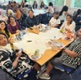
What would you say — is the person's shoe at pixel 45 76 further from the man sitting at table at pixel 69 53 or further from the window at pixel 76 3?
the window at pixel 76 3

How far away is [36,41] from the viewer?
239 cm

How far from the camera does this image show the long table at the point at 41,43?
6.35 ft

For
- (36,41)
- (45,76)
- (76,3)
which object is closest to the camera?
(45,76)

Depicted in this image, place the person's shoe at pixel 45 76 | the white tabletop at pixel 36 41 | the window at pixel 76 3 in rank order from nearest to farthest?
the white tabletop at pixel 36 41
the person's shoe at pixel 45 76
the window at pixel 76 3

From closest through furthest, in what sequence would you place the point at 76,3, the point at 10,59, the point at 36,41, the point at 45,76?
the point at 10,59 → the point at 45,76 → the point at 36,41 → the point at 76,3

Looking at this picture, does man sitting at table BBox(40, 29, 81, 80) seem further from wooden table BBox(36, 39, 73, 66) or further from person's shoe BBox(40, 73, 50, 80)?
wooden table BBox(36, 39, 73, 66)

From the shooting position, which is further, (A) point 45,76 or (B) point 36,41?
(B) point 36,41

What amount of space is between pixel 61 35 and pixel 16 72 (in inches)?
52.7

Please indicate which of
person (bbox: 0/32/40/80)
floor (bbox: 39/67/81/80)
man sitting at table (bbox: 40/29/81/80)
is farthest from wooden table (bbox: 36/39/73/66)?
floor (bbox: 39/67/81/80)

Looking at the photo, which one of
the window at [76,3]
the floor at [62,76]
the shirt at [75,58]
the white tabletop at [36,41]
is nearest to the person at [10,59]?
the white tabletop at [36,41]

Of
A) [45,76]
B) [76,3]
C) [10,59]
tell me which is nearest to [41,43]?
[45,76]

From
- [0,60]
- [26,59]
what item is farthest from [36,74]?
[0,60]

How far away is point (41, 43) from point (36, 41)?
134 millimetres

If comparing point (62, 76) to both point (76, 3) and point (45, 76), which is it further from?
point (76, 3)
